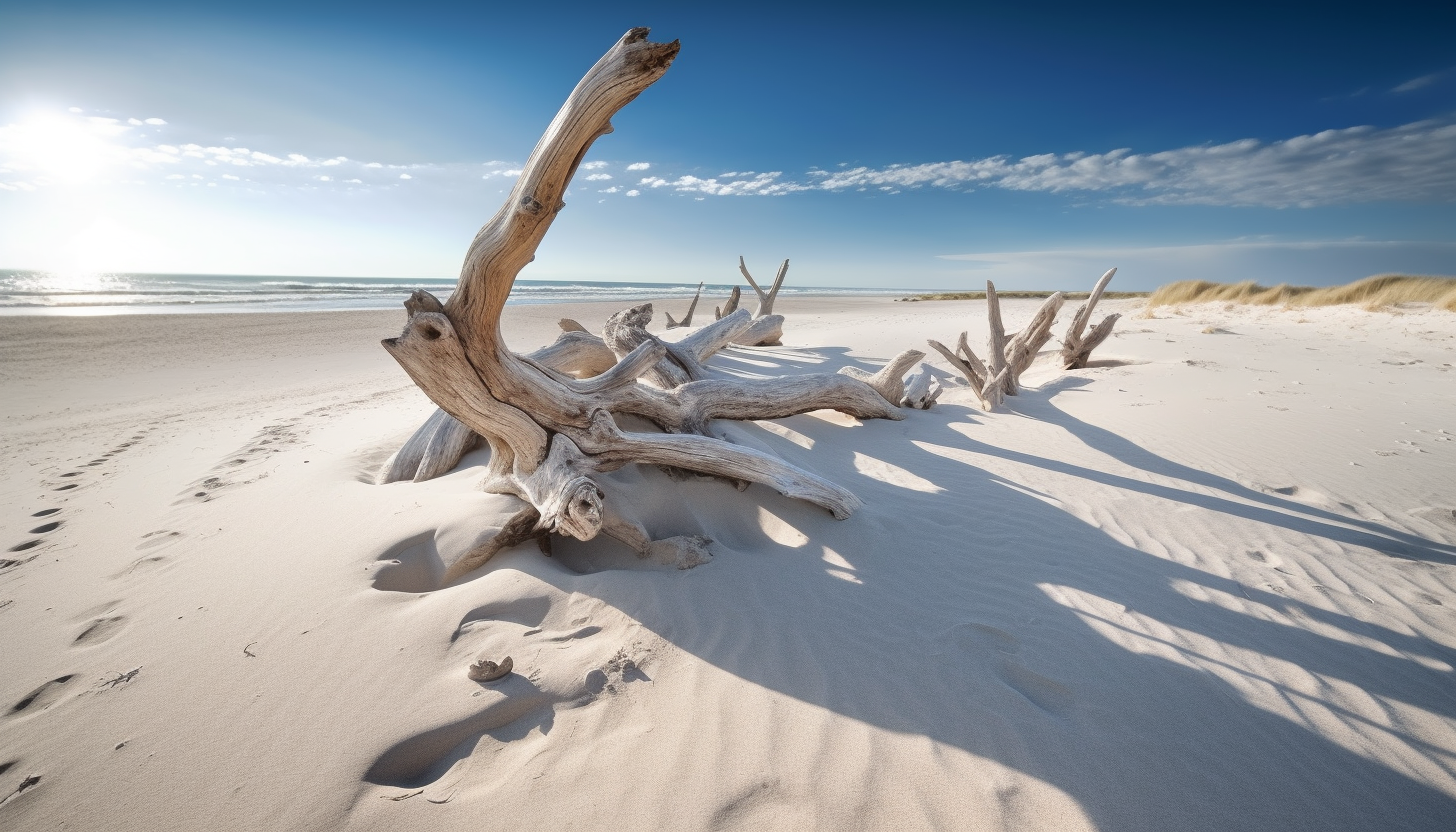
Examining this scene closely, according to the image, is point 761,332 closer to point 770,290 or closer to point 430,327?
point 770,290

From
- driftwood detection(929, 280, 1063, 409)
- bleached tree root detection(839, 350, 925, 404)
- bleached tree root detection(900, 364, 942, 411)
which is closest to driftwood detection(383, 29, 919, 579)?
bleached tree root detection(839, 350, 925, 404)

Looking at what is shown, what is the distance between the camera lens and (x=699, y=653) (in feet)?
7.54

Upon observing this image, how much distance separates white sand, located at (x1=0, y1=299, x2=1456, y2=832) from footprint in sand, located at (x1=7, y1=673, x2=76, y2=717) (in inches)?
0.5

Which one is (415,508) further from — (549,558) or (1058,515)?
(1058,515)

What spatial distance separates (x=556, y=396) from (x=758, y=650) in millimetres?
1765

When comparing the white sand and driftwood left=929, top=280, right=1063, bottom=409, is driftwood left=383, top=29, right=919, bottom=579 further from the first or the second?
driftwood left=929, top=280, right=1063, bottom=409

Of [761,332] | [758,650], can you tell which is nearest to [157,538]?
[758,650]

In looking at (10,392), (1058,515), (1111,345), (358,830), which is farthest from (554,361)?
(1111,345)

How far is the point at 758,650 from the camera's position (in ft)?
7.62

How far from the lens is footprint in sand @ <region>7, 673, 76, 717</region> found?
204 centimetres

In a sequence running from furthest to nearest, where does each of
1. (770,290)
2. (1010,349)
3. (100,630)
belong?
(770,290) < (1010,349) < (100,630)

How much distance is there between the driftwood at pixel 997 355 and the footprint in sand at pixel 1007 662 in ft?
14.6

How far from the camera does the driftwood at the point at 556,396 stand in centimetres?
220

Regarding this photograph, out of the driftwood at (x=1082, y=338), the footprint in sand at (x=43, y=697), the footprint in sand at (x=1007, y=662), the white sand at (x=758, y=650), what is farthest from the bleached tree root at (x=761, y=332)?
the footprint in sand at (x=43, y=697)
